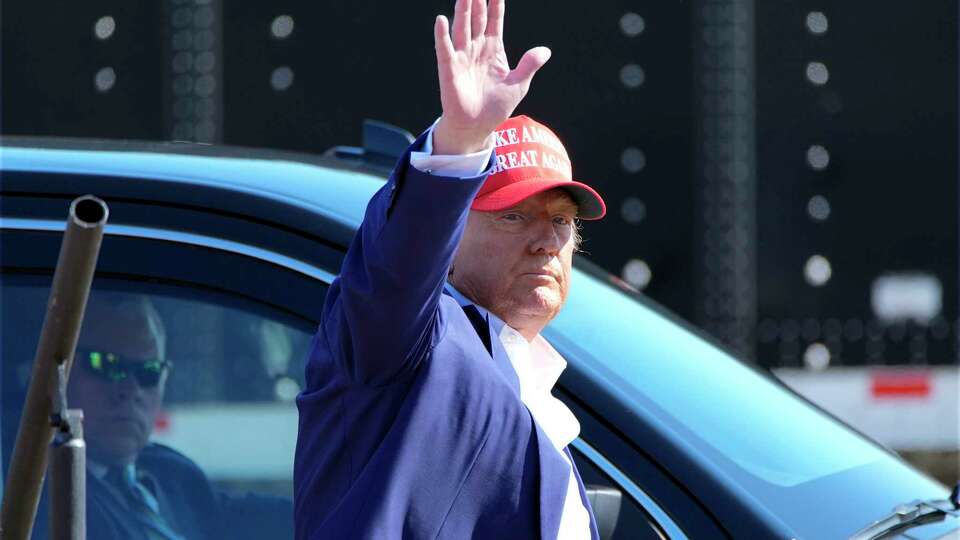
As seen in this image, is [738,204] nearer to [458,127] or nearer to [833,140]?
[833,140]

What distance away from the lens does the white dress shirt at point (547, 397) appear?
1.87 m

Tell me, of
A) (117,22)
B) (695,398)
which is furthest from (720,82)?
(695,398)

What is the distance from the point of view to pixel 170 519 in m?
2.22

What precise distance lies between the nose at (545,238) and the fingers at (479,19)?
1.15 ft

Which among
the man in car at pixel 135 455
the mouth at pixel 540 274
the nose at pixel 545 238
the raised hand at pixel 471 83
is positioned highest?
the raised hand at pixel 471 83

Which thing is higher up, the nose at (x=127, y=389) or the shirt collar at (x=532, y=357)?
the shirt collar at (x=532, y=357)

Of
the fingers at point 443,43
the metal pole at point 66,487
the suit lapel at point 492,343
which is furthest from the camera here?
the suit lapel at point 492,343

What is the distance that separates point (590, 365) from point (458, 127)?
580mm

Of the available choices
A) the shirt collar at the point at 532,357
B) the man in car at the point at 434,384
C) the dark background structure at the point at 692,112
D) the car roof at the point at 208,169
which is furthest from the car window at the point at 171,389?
the dark background structure at the point at 692,112

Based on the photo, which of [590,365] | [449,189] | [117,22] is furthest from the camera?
[117,22]

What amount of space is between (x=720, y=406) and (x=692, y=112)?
13.3 ft

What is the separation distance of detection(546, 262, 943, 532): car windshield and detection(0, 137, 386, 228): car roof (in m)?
0.35

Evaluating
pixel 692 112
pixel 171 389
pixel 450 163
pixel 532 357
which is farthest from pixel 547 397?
pixel 692 112

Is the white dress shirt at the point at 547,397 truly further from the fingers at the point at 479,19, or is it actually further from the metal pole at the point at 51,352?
the metal pole at the point at 51,352
